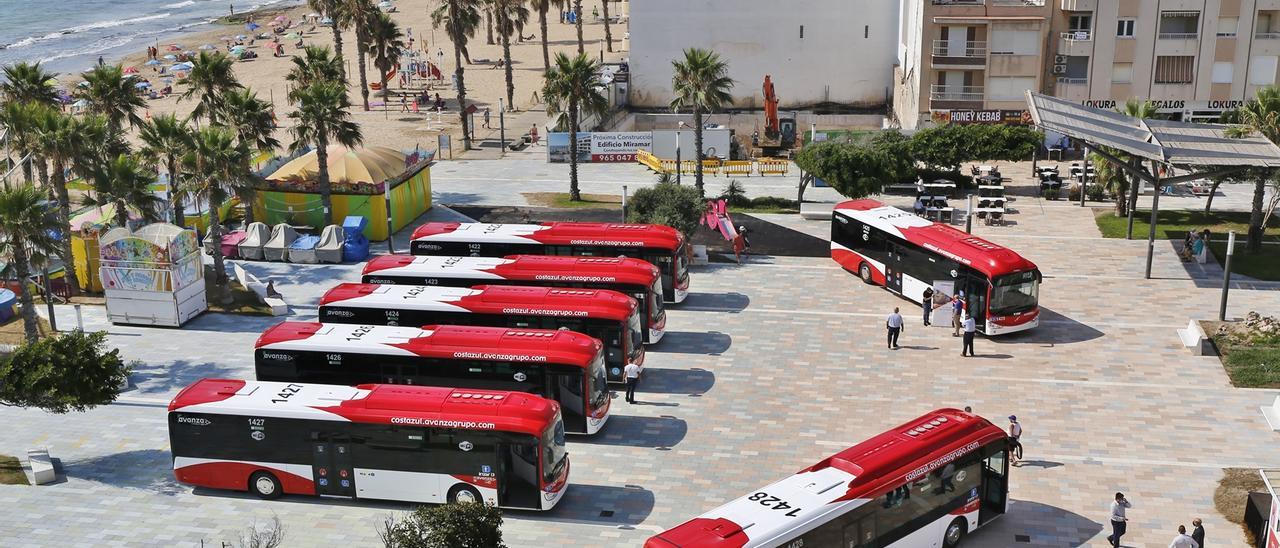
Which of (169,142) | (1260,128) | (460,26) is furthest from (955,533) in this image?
(460,26)

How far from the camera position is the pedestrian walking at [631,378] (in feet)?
111

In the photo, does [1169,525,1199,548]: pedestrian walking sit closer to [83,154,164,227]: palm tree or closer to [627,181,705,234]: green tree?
[627,181,705,234]: green tree

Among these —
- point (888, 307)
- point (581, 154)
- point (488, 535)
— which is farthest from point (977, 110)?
point (488, 535)

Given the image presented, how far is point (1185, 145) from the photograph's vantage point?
160 feet

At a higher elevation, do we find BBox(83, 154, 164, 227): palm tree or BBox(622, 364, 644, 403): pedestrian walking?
BBox(83, 154, 164, 227): palm tree

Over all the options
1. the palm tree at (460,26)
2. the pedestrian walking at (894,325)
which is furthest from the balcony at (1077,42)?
the pedestrian walking at (894,325)

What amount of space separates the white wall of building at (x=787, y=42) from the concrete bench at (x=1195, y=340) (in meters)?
52.0

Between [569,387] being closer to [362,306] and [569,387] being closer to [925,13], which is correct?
[362,306]

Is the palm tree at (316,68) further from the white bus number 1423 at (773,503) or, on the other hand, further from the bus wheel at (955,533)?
the bus wheel at (955,533)

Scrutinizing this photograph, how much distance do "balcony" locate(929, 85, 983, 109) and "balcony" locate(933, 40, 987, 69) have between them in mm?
1480

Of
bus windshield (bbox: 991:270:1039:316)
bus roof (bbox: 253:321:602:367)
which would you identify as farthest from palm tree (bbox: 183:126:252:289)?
bus windshield (bbox: 991:270:1039:316)

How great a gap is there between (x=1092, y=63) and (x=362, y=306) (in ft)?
165

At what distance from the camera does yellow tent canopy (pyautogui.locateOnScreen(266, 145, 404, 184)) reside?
53.2 m

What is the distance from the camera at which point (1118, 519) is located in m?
25.6
